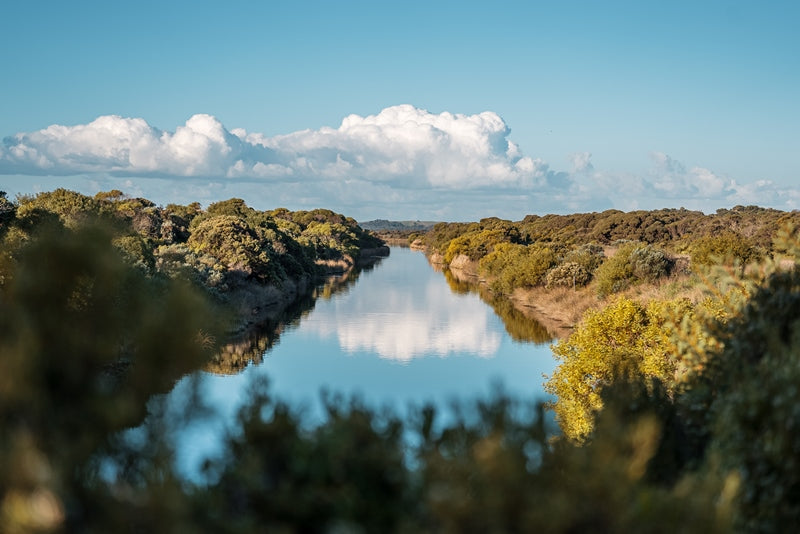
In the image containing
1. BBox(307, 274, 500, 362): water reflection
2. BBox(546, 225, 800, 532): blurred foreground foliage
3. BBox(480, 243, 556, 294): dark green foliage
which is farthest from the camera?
BBox(480, 243, 556, 294): dark green foliage

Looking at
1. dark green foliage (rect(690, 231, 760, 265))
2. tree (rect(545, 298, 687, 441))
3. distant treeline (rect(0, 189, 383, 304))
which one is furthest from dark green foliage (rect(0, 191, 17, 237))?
dark green foliage (rect(690, 231, 760, 265))

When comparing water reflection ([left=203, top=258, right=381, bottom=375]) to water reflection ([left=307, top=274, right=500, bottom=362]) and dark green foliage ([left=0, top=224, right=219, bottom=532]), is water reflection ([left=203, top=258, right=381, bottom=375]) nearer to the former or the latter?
water reflection ([left=307, top=274, right=500, bottom=362])

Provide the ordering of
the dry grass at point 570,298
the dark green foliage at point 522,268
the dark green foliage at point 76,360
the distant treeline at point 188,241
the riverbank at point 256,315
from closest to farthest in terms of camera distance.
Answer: the dark green foliage at point 76,360
the distant treeline at point 188,241
the riverbank at point 256,315
the dry grass at point 570,298
the dark green foliage at point 522,268

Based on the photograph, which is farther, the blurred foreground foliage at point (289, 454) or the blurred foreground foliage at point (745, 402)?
the blurred foreground foliage at point (745, 402)

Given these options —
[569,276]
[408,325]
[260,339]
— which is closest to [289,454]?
[260,339]

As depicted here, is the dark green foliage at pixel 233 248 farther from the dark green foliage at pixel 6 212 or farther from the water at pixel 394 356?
the dark green foliage at pixel 6 212

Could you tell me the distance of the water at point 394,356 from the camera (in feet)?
88.8

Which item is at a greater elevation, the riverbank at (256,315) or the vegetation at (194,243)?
the vegetation at (194,243)

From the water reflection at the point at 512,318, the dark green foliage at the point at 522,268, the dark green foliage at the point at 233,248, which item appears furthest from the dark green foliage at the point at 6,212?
the dark green foliage at the point at 522,268

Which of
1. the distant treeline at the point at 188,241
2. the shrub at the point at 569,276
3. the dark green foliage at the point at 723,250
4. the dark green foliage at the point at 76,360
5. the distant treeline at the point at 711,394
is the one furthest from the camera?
the shrub at the point at 569,276

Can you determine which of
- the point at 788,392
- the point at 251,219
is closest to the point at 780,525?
the point at 788,392

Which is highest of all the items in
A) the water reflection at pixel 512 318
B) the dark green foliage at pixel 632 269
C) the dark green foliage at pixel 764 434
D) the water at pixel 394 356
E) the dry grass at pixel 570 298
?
the dark green foliage at pixel 764 434

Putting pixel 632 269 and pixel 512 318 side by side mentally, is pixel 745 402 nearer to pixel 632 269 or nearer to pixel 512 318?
pixel 632 269

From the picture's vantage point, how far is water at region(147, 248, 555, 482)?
2706cm
